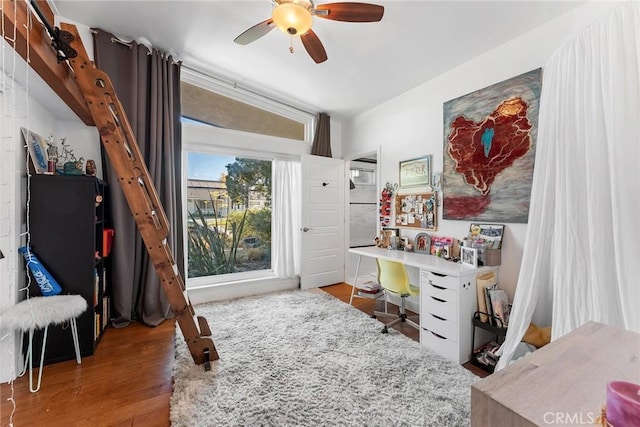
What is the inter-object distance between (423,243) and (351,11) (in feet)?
7.66

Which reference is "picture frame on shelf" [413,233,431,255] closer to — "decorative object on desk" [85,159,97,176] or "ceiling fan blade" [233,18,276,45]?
"ceiling fan blade" [233,18,276,45]

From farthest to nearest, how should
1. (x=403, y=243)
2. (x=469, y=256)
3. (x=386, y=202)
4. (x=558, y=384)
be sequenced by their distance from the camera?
1. (x=386, y=202)
2. (x=403, y=243)
3. (x=469, y=256)
4. (x=558, y=384)

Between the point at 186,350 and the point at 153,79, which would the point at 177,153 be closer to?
the point at 153,79

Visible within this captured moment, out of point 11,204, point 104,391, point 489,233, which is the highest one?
point 11,204

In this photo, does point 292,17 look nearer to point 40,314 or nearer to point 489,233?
point 489,233

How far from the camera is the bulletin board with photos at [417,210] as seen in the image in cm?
293

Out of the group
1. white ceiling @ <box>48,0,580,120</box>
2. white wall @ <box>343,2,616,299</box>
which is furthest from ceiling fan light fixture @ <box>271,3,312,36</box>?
white wall @ <box>343,2,616,299</box>

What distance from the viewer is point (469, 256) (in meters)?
2.33

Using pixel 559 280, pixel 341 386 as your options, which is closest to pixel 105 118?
pixel 341 386

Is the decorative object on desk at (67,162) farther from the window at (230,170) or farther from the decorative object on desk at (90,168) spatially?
the window at (230,170)

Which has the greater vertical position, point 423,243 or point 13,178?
point 13,178

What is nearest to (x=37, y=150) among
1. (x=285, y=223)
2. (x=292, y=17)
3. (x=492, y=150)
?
(x=292, y=17)

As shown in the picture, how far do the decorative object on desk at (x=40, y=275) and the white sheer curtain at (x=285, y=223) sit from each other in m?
2.40

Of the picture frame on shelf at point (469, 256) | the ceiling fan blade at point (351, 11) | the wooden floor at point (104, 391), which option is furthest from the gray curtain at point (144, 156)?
the picture frame on shelf at point (469, 256)
